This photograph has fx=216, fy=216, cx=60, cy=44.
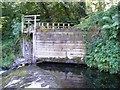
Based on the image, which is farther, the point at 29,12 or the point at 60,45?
the point at 29,12

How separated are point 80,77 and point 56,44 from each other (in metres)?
3.40

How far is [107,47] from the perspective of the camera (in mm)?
10328

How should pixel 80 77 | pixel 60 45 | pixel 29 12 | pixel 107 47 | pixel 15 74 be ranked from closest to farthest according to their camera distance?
1. pixel 80 77
2. pixel 15 74
3. pixel 107 47
4. pixel 60 45
5. pixel 29 12

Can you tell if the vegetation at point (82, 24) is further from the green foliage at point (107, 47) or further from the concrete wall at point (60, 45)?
the concrete wall at point (60, 45)

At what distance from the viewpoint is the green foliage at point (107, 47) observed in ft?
32.4

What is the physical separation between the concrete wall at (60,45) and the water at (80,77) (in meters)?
0.61

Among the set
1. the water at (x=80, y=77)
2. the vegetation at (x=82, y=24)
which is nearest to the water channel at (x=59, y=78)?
the water at (x=80, y=77)

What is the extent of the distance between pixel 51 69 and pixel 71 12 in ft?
25.3

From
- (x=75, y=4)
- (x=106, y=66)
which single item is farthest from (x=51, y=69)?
(x=75, y=4)

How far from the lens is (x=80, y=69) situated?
11203mm

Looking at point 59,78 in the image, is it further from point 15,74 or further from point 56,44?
point 56,44

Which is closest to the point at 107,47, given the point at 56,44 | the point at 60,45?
the point at 60,45

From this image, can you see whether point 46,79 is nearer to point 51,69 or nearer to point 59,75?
point 59,75

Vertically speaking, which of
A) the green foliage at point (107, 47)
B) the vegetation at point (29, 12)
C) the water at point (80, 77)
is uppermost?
the vegetation at point (29, 12)
